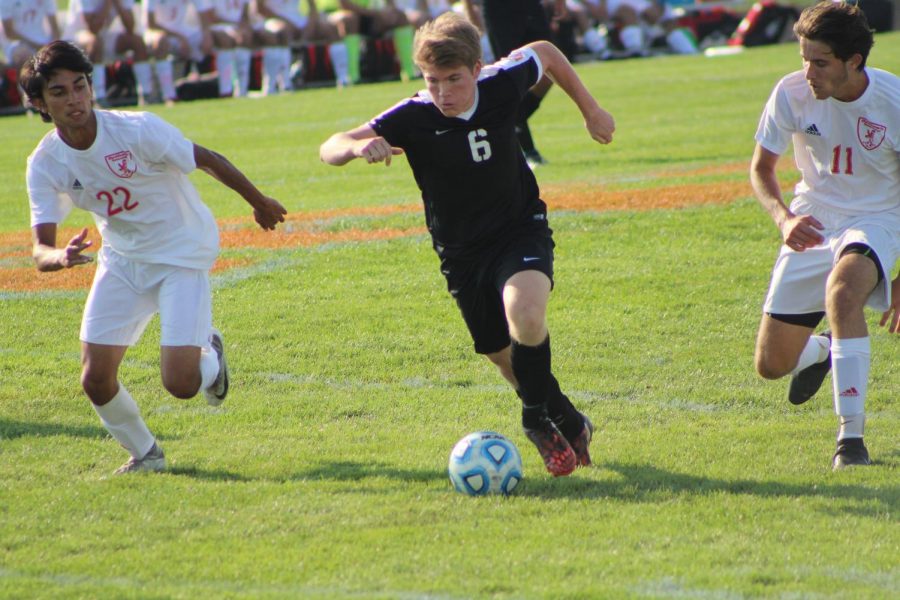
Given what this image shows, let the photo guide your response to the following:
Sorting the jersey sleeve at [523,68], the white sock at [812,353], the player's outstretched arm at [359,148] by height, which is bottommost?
the white sock at [812,353]

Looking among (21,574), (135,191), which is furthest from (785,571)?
(135,191)

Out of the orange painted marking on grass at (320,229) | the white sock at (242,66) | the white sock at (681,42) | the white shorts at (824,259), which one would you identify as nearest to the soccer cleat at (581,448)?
the white shorts at (824,259)

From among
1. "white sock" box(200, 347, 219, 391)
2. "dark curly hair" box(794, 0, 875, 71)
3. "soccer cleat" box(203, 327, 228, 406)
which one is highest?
"dark curly hair" box(794, 0, 875, 71)

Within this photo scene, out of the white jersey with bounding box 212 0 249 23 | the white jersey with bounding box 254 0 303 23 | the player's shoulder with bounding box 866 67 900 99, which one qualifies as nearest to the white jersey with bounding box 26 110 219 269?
the player's shoulder with bounding box 866 67 900 99

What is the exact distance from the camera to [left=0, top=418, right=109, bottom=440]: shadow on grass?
19.1 feet

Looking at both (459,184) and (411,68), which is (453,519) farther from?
(411,68)

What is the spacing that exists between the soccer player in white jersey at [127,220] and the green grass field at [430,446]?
1.27ft

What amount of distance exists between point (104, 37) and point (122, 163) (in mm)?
18234

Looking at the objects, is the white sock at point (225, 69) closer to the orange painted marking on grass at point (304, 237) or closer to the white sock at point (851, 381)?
the orange painted marking on grass at point (304, 237)

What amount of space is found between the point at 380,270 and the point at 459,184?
4112mm

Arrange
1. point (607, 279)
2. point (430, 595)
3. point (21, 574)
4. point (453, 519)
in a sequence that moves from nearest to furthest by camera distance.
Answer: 1. point (430, 595)
2. point (21, 574)
3. point (453, 519)
4. point (607, 279)

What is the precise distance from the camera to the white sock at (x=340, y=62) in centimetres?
2491

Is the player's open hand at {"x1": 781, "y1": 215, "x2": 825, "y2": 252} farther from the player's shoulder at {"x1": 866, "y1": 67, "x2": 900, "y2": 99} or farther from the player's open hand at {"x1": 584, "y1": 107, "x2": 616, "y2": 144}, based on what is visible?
the player's open hand at {"x1": 584, "y1": 107, "x2": 616, "y2": 144}

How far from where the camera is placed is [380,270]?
9203 mm
